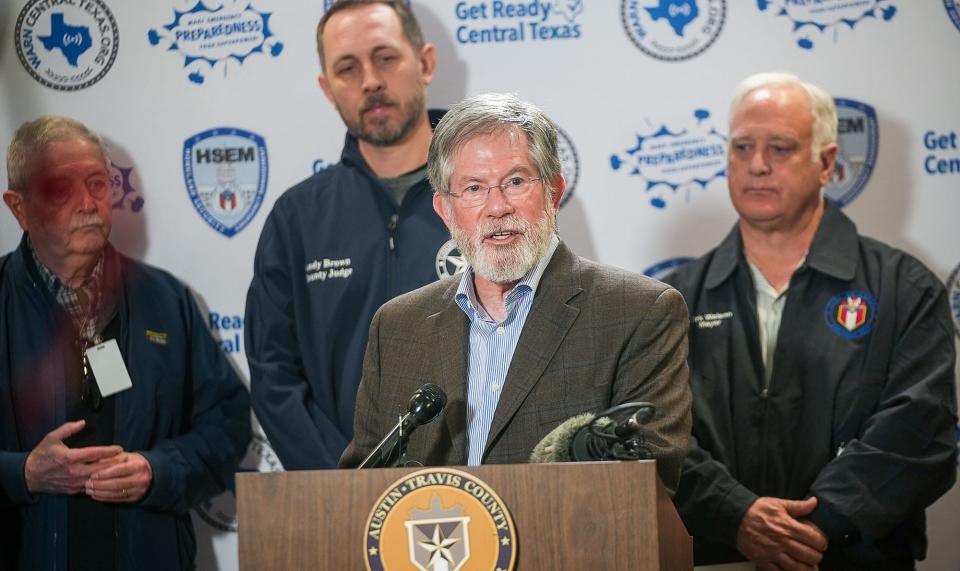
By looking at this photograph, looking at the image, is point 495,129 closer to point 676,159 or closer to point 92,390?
point 676,159

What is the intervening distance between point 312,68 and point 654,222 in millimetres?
1426

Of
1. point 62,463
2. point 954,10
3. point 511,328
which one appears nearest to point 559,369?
point 511,328

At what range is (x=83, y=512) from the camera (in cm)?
390

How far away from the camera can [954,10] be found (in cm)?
414

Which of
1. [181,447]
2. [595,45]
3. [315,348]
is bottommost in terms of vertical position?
[181,447]

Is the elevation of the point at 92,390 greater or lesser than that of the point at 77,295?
lesser

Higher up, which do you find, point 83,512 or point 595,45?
point 595,45

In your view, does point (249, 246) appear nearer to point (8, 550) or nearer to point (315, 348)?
point (315, 348)

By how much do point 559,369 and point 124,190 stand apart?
2.58 meters

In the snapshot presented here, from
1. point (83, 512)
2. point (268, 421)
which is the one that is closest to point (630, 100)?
point (268, 421)

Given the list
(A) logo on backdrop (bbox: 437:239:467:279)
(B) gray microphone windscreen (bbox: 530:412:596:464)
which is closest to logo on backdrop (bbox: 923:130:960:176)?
(A) logo on backdrop (bbox: 437:239:467:279)

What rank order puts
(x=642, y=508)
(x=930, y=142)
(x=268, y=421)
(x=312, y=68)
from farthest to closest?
1. (x=312, y=68)
2. (x=930, y=142)
3. (x=268, y=421)
4. (x=642, y=508)

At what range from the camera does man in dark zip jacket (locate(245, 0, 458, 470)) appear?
3.82 meters

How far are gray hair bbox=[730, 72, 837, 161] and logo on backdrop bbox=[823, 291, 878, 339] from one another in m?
0.50
